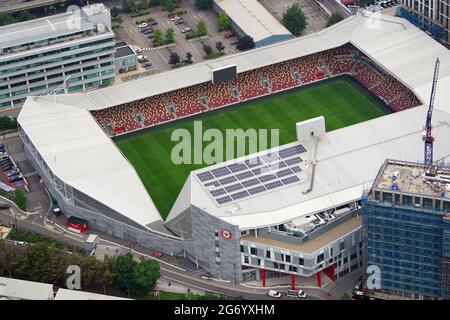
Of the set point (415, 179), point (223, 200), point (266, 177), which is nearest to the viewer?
point (415, 179)

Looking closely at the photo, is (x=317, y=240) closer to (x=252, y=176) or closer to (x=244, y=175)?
(x=252, y=176)

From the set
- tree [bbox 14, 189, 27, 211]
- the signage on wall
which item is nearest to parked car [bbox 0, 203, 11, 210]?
tree [bbox 14, 189, 27, 211]

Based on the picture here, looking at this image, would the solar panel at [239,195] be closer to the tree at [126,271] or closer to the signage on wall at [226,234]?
the signage on wall at [226,234]

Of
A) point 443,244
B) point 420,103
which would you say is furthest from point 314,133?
point 443,244

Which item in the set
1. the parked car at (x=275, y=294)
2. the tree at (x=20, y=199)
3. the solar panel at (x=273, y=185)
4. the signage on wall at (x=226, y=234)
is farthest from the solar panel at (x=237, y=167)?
the tree at (x=20, y=199)

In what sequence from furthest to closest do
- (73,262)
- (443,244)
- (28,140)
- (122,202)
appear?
(28,140) → (122,202) → (73,262) → (443,244)

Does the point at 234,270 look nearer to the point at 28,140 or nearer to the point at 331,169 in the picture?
the point at 331,169

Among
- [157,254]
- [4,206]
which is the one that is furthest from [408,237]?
[4,206]
